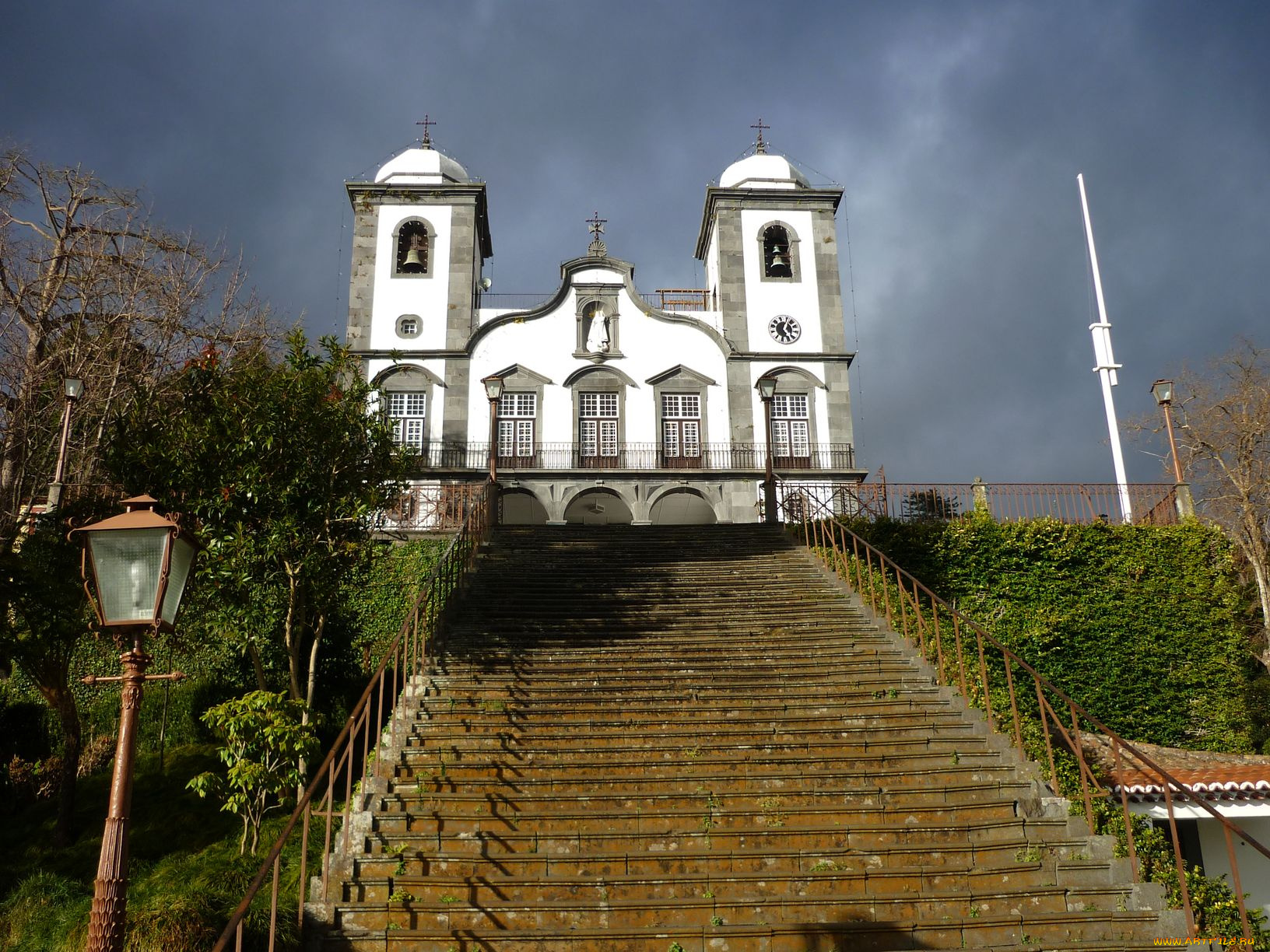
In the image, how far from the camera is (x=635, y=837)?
310 inches

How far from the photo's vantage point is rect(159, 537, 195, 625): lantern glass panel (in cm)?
507

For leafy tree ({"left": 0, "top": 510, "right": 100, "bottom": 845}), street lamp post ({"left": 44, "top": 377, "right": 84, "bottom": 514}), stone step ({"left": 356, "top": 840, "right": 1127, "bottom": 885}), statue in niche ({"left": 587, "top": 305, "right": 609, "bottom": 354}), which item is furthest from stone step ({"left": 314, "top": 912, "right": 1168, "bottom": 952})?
statue in niche ({"left": 587, "top": 305, "right": 609, "bottom": 354})

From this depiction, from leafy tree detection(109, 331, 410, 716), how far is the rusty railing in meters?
1.05

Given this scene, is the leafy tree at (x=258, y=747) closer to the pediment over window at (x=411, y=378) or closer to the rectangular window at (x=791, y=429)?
the pediment over window at (x=411, y=378)

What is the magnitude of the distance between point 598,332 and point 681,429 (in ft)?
11.1

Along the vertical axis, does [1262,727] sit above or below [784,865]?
above

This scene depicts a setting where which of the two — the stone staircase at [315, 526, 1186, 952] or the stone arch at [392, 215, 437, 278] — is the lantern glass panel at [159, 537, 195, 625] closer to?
the stone staircase at [315, 526, 1186, 952]

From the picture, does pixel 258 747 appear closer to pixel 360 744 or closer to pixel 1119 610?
pixel 360 744

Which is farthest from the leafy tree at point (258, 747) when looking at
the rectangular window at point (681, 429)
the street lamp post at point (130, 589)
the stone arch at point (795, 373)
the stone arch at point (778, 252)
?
the stone arch at point (778, 252)

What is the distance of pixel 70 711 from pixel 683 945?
27.1 ft

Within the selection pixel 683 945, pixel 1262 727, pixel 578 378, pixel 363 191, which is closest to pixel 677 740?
pixel 683 945

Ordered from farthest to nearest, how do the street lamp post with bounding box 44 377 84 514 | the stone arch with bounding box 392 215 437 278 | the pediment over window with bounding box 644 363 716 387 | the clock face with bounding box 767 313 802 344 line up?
the stone arch with bounding box 392 215 437 278 → the clock face with bounding box 767 313 802 344 → the pediment over window with bounding box 644 363 716 387 → the street lamp post with bounding box 44 377 84 514

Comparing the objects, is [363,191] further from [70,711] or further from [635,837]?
[635,837]

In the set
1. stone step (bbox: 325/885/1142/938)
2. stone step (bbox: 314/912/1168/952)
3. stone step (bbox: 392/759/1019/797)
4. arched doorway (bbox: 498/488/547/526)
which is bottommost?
stone step (bbox: 314/912/1168/952)
